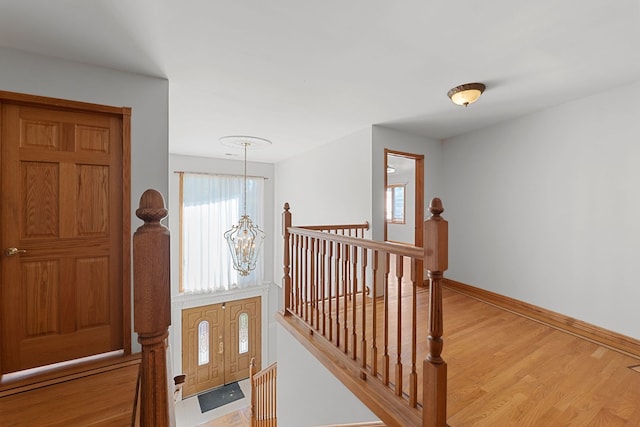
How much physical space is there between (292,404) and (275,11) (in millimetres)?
3130

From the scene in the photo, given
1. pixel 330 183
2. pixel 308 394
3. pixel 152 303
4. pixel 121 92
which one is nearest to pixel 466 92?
pixel 330 183

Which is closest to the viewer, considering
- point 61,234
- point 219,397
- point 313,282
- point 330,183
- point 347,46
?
point 347,46

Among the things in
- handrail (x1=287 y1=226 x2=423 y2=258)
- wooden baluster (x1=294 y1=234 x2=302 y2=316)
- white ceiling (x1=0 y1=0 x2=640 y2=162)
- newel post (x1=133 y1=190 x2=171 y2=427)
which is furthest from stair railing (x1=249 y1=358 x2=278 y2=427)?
white ceiling (x1=0 y1=0 x2=640 y2=162)

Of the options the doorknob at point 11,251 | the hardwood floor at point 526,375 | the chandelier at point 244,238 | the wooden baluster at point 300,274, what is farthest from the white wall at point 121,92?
the hardwood floor at point 526,375

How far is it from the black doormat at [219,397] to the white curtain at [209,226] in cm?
204

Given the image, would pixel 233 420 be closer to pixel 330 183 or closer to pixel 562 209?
pixel 330 183

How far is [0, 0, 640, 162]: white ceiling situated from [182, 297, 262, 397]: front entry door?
13.9 feet

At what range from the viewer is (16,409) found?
5.12 ft

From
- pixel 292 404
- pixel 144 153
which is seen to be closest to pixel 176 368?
pixel 292 404

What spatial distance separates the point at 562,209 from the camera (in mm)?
2725

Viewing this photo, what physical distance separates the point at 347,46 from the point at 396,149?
6.74 ft

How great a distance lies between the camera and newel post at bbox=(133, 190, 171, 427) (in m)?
0.67

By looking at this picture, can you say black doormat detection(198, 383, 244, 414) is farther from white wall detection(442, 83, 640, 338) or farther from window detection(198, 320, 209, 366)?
white wall detection(442, 83, 640, 338)

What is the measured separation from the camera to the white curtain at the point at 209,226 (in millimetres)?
5199
